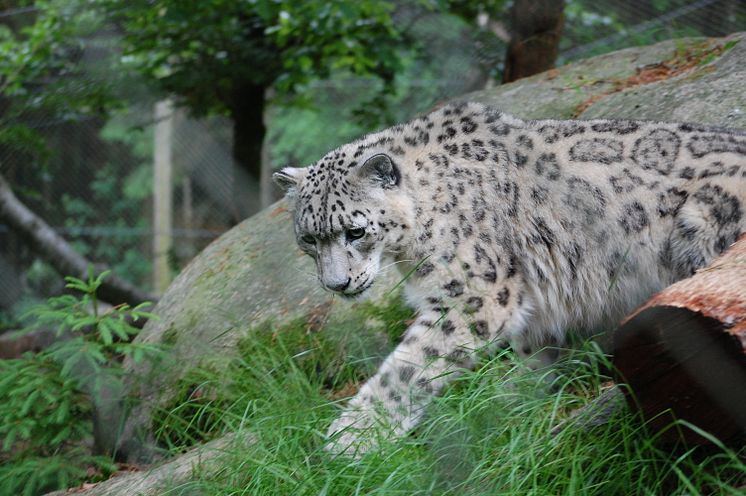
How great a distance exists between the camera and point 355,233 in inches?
152

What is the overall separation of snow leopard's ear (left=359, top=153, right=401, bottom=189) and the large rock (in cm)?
81

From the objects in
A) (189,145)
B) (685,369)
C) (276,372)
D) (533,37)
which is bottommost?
(276,372)

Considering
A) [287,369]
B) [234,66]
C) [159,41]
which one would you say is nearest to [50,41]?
[159,41]

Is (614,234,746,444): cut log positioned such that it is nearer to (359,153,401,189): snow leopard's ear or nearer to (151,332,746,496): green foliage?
(151,332,746,496): green foliage

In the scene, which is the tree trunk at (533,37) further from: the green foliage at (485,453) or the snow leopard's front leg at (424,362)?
the green foliage at (485,453)

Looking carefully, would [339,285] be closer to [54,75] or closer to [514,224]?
[514,224]

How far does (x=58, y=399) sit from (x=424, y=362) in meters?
1.95

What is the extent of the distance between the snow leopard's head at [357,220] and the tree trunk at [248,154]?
13.7ft

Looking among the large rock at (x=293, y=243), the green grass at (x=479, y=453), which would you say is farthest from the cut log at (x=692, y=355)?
the large rock at (x=293, y=243)

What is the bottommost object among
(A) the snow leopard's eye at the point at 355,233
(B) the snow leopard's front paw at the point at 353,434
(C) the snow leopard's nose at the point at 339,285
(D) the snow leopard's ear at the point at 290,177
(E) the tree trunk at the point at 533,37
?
(B) the snow leopard's front paw at the point at 353,434

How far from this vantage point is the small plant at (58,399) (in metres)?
4.15

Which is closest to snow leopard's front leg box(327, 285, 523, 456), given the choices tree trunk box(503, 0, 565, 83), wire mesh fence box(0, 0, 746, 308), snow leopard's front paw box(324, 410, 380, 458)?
snow leopard's front paw box(324, 410, 380, 458)

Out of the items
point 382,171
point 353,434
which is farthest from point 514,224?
point 353,434

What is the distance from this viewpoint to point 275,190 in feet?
31.4
